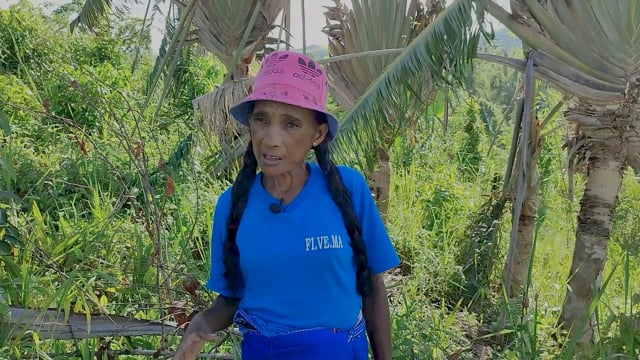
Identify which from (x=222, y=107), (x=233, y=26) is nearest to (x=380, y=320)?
(x=222, y=107)

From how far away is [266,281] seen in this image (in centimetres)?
152

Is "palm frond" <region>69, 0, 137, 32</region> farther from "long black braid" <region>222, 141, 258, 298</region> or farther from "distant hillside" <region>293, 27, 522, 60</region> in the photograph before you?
"long black braid" <region>222, 141, 258, 298</region>

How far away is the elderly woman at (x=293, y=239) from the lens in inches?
59.2

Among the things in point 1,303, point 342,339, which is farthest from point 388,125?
point 1,303

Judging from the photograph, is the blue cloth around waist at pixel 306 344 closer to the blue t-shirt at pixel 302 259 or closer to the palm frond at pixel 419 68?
the blue t-shirt at pixel 302 259

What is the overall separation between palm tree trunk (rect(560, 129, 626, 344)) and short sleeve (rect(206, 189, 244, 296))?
1.86 metres

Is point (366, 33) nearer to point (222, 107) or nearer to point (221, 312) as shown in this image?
point (222, 107)

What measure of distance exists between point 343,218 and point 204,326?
46 centimetres

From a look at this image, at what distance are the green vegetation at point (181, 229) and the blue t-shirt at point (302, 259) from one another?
999 mm

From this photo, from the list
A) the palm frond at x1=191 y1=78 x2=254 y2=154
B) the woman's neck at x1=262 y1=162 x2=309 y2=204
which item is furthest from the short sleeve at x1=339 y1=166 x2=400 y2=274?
the palm frond at x1=191 y1=78 x2=254 y2=154

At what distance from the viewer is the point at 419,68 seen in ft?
8.94

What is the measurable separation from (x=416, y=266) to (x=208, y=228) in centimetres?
140

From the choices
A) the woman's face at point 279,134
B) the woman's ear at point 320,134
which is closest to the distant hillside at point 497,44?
the woman's ear at point 320,134

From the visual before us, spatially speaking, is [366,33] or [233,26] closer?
[366,33]
